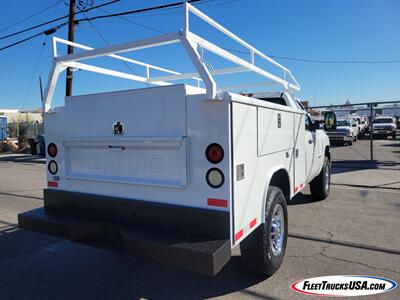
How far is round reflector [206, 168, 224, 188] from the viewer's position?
277 centimetres

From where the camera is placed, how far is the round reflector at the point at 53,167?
12.6ft

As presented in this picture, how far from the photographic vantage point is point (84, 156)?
3.60 metres

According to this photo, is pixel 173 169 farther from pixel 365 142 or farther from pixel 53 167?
pixel 365 142

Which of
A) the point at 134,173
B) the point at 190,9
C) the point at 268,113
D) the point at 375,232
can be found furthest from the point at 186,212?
the point at 375,232

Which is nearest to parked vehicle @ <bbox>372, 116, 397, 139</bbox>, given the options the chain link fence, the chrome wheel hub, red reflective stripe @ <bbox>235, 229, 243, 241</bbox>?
the chain link fence

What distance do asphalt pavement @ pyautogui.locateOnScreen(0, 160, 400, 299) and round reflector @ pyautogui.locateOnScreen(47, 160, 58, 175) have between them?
45.9 inches

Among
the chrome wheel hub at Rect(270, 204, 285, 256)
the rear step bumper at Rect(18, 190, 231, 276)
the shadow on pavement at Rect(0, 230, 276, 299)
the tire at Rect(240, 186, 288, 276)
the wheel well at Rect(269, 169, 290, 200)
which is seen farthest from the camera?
the wheel well at Rect(269, 169, 290, 200)

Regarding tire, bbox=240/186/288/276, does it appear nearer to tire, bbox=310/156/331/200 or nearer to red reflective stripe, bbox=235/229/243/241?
red reflective stripe, bbox=235/229/243/241

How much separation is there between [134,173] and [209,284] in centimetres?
142

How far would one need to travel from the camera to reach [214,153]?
278 centimetres

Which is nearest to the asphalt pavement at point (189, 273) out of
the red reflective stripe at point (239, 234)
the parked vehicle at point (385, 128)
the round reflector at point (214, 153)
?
the red reflective stripe at point (239, 234)

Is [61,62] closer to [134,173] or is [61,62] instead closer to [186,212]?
[134,173]

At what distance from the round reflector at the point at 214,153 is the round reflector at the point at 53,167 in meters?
2.00

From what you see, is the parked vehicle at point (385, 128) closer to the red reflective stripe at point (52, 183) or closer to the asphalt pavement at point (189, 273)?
the asphalt pavement at point (189, 273)
